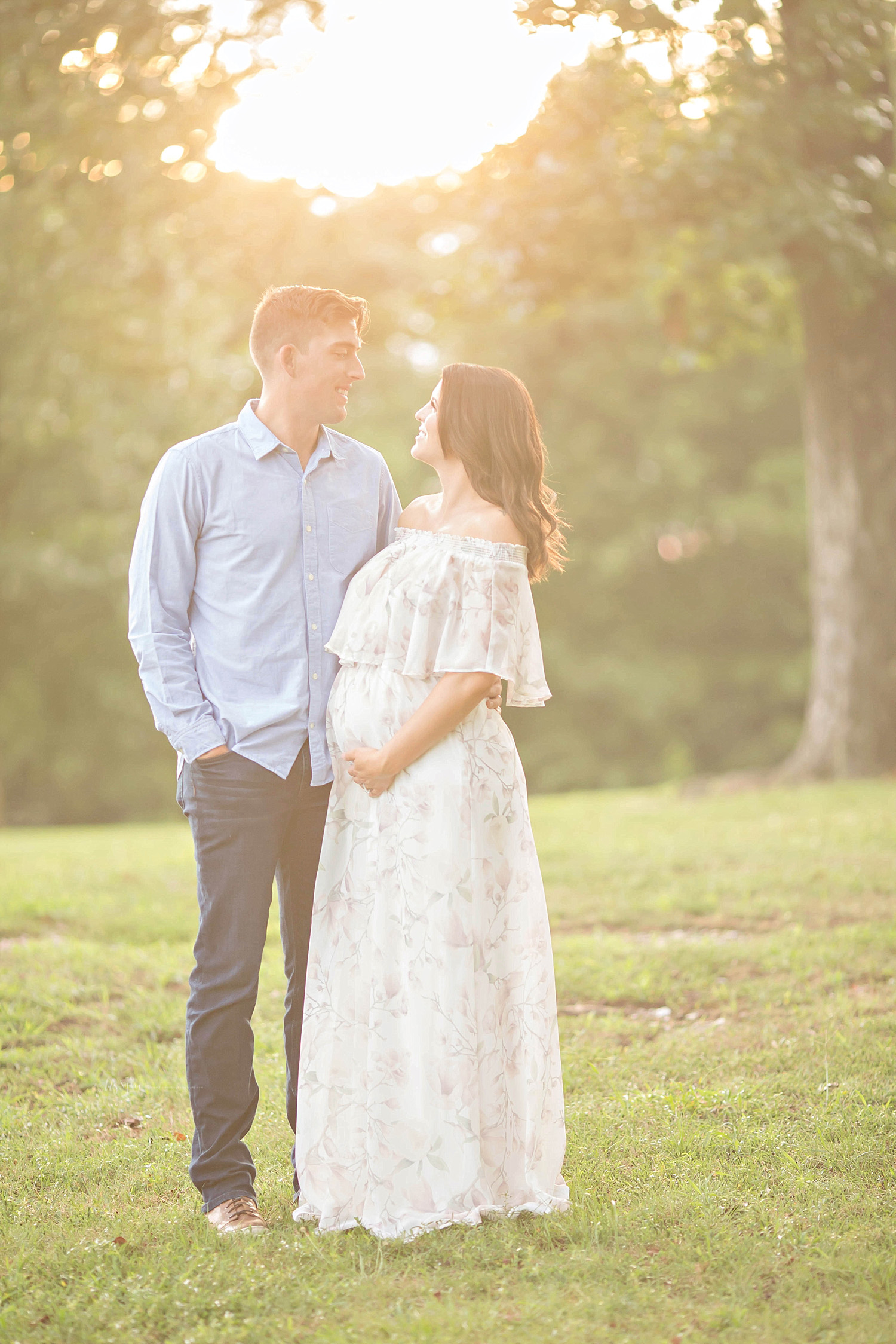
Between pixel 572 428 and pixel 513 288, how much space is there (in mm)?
10877

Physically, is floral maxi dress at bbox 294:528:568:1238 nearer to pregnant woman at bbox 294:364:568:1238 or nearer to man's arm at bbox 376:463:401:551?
pregnant woman at bbox 294:364:568:1238

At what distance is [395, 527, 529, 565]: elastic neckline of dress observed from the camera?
136 inches

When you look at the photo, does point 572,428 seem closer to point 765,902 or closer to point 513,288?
point 513,288

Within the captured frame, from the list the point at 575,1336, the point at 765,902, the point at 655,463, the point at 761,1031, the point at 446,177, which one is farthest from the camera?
the point at 655,463

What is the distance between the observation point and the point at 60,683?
24.2 metres

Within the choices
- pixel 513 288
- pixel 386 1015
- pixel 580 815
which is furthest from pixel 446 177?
pixel 386 1015

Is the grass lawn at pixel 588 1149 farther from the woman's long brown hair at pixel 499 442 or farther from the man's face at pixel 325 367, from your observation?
the man's face at pixel 325 367

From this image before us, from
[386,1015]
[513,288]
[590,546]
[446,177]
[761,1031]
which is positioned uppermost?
[446,177]

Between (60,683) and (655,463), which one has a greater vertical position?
(655,463)

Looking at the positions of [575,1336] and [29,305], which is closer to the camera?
[575,1336]

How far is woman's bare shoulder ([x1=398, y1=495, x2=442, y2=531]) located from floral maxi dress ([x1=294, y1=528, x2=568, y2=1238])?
6 cm

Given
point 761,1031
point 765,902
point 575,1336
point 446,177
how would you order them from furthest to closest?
1. point 446,177
2. point 765,902
3. point 761,1031
4. point 575,1336

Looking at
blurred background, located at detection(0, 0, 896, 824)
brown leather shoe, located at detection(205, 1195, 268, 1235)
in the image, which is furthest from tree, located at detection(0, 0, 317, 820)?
brown leather shoe, located at detection(205, 1195, 268, 1235)

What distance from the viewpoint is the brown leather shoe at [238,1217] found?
3.41 meters
